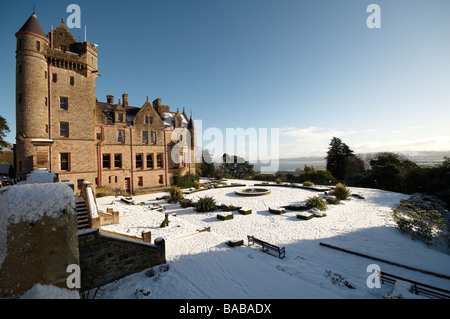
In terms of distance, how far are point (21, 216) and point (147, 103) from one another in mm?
27899

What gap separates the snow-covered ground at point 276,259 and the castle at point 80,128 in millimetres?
8978

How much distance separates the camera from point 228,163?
178 feet

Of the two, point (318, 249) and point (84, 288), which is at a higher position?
point (84, 288)

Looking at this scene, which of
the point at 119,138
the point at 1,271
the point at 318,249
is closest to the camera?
the point at 1,271

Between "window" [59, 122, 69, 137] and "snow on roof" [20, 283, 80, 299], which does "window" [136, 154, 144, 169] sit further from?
"snow on roof" [20, 283, 80, 299]

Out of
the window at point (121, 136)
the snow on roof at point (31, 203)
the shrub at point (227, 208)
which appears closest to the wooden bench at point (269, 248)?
the shrub at point (227, 208)

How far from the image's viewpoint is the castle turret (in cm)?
1590

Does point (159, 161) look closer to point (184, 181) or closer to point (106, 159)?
point (184, 181)

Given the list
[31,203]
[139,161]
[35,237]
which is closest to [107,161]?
[139,161]

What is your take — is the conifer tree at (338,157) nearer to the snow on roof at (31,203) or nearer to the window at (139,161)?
the window at (139,161)

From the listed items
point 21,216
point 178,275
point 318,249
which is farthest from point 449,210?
point 21,216

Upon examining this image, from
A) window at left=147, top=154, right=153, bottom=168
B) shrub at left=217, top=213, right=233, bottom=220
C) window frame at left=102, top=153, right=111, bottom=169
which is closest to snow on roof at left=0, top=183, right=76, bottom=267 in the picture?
shrub at left=217, top=213, right=233, bottom=220
